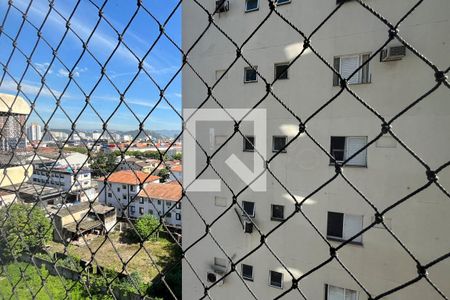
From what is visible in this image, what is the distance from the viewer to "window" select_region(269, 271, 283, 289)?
2.49 m

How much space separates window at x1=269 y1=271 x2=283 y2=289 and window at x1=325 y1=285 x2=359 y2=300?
0.44 metres

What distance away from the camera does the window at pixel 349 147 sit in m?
2.06

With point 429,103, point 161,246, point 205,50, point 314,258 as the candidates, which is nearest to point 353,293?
point 314,258

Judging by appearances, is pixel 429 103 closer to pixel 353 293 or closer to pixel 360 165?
pixel 360 165

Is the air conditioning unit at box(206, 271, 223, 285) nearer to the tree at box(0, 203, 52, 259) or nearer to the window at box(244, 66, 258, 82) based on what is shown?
the tree at box(0, 203, 52, 259)

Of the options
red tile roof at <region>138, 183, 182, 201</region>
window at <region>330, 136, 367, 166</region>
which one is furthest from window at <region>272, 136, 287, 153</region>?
red tile roof at <region>138, 183, 182, 201</region>

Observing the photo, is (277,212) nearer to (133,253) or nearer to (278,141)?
(278,141)

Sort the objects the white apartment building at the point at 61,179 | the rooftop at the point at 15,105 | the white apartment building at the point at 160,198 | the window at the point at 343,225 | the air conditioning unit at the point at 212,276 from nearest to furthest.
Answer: the white apartment building at the point at 61,179, the rooftop at the point at 15,105, the window at the point at 343,225, the air conditioning unit at the point at 212,276, the white apartment building at the point at 160,198

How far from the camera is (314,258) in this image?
2.27m

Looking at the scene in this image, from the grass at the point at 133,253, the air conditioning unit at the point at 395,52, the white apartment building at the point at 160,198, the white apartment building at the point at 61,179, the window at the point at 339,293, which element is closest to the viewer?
the white apartment building at the point at 61,179

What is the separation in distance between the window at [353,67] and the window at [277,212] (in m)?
1.27

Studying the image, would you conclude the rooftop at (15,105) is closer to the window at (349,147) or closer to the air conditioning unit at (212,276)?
the window at (349,147)

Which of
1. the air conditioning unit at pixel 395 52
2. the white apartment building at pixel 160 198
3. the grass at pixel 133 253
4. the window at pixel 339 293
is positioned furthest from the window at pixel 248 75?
the grass at pixel 133 253

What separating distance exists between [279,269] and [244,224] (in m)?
0.56
